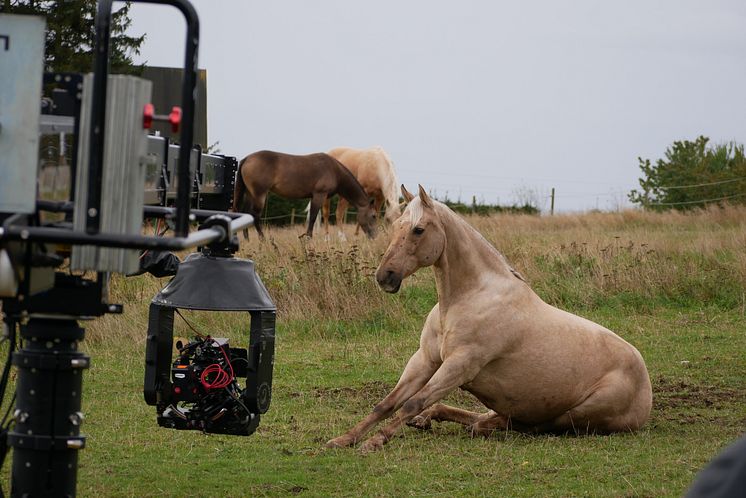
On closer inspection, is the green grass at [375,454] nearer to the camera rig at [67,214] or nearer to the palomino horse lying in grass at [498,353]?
the palomino horse lying in grass at [498,353]

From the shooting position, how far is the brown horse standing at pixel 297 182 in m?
19.3

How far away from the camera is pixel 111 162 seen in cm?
291

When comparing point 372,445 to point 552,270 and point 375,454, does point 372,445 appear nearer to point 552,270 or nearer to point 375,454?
point 375,454

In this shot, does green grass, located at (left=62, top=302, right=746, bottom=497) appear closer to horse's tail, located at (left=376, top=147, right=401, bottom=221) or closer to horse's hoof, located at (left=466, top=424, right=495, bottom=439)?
horse's hoof, located at (left=466, top=424, right=495, bottom=439)

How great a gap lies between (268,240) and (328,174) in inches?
231

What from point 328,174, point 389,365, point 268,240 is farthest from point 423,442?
point 328,174

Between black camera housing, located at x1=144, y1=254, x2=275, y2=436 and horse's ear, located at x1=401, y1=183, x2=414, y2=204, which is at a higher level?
horse's ear, located at x1=401, y1=183, x2=414, y2=204

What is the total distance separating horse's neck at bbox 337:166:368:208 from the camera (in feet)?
65.4

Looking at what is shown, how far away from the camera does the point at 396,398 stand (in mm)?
6598

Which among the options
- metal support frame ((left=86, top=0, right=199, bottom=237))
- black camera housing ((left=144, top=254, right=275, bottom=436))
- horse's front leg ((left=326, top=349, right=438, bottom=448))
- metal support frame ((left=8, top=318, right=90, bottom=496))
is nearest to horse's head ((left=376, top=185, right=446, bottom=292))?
horse's front leg ((left=326, top=349, right=438, bottom=448))

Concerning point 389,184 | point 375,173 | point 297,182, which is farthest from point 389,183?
point 297,182

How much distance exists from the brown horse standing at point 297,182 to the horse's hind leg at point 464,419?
12.1 meters

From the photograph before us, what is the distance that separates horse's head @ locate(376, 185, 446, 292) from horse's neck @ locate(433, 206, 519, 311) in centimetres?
9

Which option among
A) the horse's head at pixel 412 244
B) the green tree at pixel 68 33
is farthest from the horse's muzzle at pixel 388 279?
the green tree at pixel 68 33
